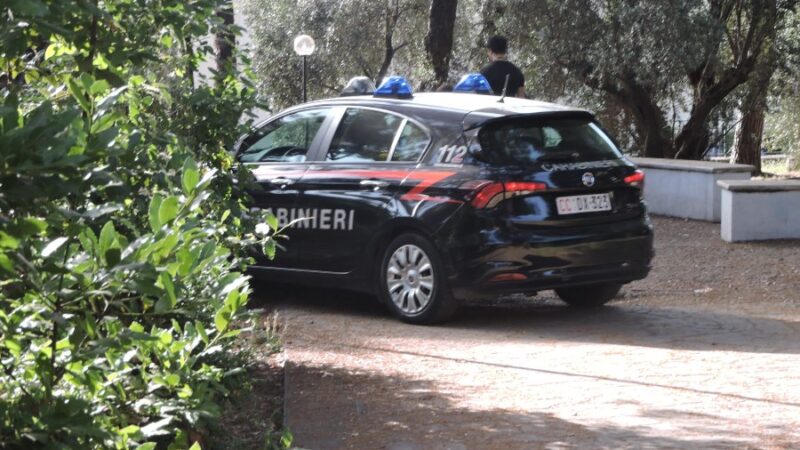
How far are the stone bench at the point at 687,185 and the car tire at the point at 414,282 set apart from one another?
298 inches

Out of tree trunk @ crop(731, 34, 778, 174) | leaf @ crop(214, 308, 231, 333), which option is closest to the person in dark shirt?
leaf @ crop(214, 308, 231, 333)

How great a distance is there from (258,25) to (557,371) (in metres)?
27.8

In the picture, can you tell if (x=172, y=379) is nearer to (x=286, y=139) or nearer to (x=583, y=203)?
(x=583, y=203)

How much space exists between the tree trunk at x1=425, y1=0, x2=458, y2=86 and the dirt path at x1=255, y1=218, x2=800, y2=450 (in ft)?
32.2

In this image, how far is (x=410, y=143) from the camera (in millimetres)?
9500

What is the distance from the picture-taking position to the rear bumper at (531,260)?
878 cm

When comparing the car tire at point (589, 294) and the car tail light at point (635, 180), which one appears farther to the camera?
the car tire at point (589, 294)

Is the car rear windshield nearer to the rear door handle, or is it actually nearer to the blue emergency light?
the rear door handle

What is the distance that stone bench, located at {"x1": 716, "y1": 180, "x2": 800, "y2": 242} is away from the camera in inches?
545

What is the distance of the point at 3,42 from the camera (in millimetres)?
Answer: 3201

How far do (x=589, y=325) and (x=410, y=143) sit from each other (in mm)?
1813

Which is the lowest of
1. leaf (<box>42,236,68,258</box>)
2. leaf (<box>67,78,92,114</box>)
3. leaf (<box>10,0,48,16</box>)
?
leaf (<box>42,236,68,258</box>)

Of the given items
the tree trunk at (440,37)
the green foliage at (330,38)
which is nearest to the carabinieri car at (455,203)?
the tree trunk at (440,37)

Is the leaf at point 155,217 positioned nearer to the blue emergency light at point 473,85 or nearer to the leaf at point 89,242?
the leaf at point 89,242
